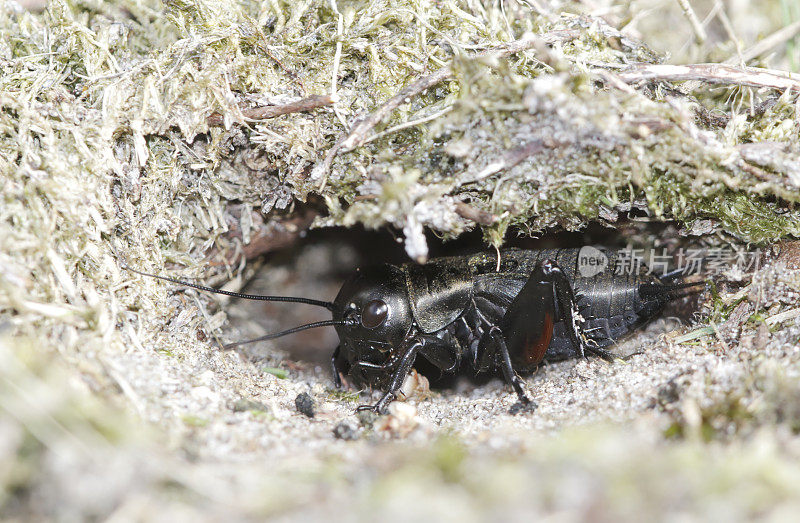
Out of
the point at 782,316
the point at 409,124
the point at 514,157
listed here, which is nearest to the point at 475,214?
the point at 514,157

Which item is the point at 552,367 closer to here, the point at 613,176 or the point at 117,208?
the point at 613,176

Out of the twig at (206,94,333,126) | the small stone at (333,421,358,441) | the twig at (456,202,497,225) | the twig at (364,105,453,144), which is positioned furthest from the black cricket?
the twig at (364,105,453,144)

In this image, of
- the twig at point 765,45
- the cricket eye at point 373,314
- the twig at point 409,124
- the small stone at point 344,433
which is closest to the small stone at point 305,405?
the small stone at point 344,433

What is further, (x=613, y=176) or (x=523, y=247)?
(x=523, y=247)

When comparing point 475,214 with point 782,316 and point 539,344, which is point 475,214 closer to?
point 539,344

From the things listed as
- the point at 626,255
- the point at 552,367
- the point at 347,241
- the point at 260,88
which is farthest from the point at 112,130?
the point at 626,255

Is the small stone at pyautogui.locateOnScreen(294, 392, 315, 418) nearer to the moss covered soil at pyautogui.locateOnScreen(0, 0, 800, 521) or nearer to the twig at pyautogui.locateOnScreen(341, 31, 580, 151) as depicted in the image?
the moss covered soil at pyautogui.locateOnScreen(0, 0, 800, 521)
